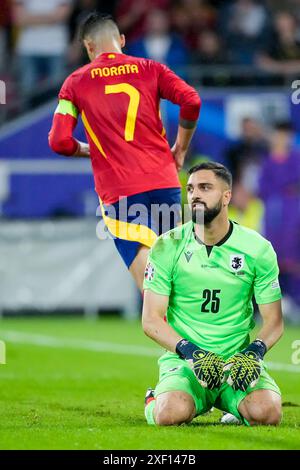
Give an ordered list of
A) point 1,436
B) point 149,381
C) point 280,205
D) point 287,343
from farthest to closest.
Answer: point 280,205, point 287,343, point 149,381, point 1,436

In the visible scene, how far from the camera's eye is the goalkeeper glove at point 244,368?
24.0ft

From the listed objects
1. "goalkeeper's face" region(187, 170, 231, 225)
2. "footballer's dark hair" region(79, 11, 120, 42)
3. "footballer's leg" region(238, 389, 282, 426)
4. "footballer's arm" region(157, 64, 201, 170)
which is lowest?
"footballer's leg" region(238, 389, 282, 426)

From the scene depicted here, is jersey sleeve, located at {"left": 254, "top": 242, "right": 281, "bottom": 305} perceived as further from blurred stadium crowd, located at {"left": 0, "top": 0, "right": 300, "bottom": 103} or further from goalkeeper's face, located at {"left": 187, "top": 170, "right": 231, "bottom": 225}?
blurred stadium crowd, located at {"left": 0, "top": 0, "right": 300, "bottom": 103}

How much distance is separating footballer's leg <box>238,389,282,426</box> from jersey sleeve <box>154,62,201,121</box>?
7.82ft

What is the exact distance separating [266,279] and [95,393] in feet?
8.65

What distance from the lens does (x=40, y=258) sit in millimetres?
17625

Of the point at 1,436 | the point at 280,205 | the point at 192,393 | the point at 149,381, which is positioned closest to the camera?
the point at 1,436

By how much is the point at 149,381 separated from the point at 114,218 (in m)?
2.10

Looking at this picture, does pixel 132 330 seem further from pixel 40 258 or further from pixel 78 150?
pixel 78 150

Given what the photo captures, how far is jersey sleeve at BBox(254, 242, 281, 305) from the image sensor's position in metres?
7.71

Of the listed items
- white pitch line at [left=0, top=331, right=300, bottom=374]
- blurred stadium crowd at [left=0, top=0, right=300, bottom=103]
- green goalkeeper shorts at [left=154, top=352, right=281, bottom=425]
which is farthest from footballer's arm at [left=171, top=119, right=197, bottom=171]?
blurred stadium crowd at [left=0, top=0, right=300, bottom=103]

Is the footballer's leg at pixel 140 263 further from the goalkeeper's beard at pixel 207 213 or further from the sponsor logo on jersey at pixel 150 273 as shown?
the goalkeeper's beard at pixel 207 213

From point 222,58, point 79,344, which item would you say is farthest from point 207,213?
point 222,58

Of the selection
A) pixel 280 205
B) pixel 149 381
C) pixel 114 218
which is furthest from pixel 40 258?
pixel 114 218
